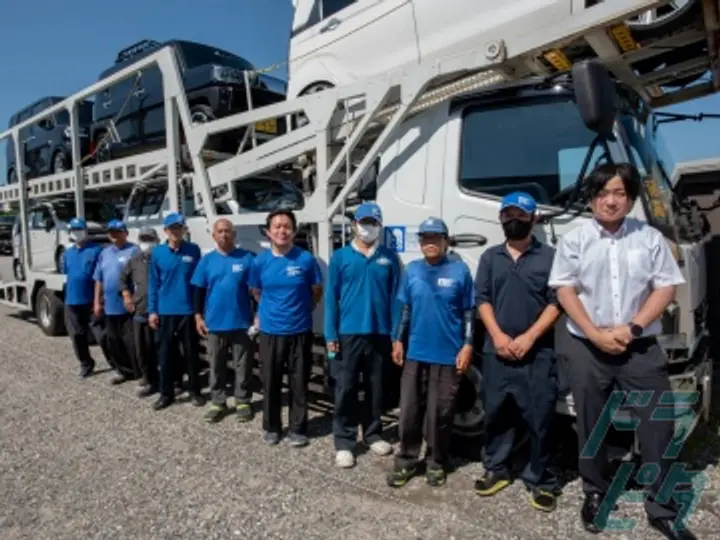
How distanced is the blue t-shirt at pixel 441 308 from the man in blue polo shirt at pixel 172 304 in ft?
7.84

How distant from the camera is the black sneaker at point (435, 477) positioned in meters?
3.43

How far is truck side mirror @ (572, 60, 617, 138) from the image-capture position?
108 inches

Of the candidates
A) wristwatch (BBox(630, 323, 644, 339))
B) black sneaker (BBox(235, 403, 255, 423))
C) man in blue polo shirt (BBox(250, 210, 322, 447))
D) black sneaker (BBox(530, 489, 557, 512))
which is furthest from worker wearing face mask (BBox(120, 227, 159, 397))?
wristwatch (BBox(630, 323, 644, 339))

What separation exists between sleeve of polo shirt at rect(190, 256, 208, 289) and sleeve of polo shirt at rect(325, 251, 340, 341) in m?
1.38

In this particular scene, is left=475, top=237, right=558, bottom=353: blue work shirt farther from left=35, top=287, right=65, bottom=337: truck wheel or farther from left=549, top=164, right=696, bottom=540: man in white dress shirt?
left=35, top=287, right=65, bottom=337: truck wheel

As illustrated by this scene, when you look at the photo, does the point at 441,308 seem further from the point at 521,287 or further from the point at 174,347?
the point at 174,347

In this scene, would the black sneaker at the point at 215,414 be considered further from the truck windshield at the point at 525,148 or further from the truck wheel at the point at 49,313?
the truck wheel at the point at 49,313

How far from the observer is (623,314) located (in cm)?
277

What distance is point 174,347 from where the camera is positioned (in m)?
5.07

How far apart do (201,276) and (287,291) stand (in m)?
1.04

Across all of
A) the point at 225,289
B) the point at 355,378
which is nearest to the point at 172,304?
the point at 225,289

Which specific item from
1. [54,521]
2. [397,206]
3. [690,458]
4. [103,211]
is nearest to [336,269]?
[397,206]

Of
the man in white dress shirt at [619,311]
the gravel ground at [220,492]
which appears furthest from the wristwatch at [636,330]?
the gravel ground at [220,492]

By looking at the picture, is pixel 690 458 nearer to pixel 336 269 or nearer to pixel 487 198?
pixel 487 198
